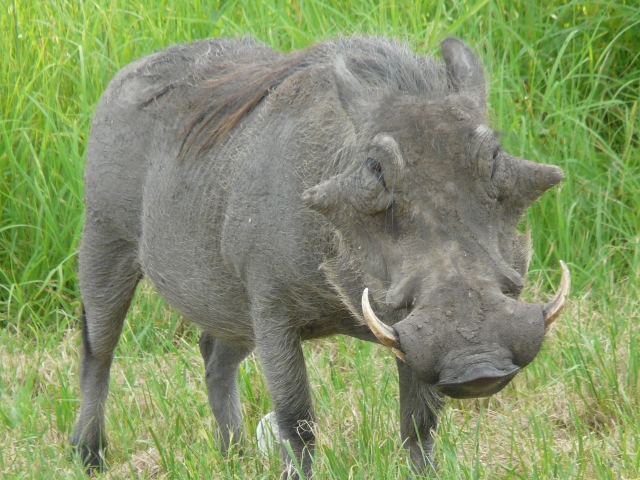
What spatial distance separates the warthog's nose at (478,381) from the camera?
225cm

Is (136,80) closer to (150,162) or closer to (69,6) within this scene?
(150,162)

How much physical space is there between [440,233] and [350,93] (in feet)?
1.70

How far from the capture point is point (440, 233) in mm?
2467

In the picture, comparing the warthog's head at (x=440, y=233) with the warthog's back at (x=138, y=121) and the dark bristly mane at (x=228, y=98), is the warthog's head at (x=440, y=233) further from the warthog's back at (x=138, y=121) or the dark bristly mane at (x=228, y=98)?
the warthog's back at (x=138, y=121)

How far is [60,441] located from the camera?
3.96m

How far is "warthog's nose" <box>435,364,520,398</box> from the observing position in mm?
2248

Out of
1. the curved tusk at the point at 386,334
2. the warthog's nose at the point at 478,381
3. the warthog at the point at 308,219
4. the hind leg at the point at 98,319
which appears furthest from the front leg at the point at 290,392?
the hind leg at the point at 98,319

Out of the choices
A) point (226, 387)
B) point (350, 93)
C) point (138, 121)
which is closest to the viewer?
point (350, 93)

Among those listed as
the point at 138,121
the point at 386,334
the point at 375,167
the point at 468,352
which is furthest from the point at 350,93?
the point at 138,121

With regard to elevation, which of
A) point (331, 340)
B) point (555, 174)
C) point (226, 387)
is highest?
point (555, 174)

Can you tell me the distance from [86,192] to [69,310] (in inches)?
43.1

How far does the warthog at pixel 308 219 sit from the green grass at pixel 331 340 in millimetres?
216

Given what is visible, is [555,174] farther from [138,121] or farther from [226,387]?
[226,387]

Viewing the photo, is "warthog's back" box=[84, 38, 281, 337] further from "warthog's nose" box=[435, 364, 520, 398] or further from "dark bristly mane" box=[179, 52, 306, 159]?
"warthog's nose" box=[435, 364, 520, 398]
